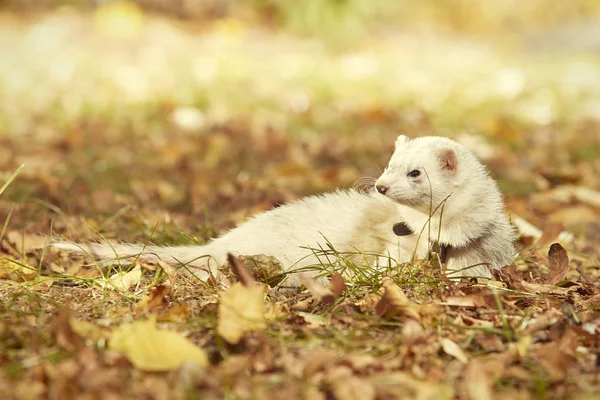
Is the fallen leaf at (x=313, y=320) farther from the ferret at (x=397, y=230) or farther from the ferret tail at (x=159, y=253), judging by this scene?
the ferret tail at (x=159, y=253)

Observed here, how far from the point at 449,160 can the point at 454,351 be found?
3.01 ft

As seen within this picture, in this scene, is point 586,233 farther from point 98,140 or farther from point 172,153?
point 98,140

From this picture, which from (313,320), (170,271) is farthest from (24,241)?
(313,320)

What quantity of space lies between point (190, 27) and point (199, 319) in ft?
37.6

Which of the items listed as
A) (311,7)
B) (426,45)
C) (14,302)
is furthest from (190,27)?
(14,302)

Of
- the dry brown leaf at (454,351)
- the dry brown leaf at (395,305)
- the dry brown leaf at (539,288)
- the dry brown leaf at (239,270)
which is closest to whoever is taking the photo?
the dry brown leaf at (454,351)

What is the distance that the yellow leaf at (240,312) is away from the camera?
2225 mm

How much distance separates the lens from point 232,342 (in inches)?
86.8

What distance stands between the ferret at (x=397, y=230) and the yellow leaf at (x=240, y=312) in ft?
1.46

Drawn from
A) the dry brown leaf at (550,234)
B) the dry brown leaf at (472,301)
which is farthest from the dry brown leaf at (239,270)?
the dry brown leaf at (550,234)

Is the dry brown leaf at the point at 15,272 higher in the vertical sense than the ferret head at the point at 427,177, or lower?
lower

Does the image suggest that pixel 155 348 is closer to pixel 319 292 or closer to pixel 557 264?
pixel 319 292

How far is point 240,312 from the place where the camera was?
2.31 m

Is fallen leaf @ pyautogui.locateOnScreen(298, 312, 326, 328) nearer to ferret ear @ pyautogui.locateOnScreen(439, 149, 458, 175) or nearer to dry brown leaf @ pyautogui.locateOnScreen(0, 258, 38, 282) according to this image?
ferret ear @ pyautogui.locateOnScreen(439, 149, 458, 175)
